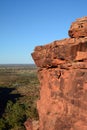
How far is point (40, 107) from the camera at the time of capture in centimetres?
2519

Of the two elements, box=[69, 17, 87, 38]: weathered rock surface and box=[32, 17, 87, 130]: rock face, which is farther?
box=[69, 17, 87, 38]: weathered rock surface

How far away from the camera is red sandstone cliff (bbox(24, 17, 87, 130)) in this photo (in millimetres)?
19062

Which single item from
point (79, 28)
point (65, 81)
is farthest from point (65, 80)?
point (79, 28)

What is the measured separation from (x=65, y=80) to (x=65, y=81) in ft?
0.28

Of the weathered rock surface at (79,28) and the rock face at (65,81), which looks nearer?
the rock face at (65,81)

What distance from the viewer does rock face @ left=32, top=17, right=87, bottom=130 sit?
19062 millimetres

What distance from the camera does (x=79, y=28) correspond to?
20.9 meters

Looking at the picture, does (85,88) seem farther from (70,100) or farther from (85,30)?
(85,30)

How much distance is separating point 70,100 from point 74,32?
5.82 meters

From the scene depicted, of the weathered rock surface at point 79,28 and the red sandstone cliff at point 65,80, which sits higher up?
the weathered rock surface at point 79,28

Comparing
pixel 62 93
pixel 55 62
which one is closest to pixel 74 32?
pixel 55 62

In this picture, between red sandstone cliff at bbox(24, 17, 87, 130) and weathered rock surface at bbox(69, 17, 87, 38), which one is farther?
weathered rock surface at bbox(69, 17, 87, 38)

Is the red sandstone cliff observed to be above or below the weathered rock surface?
below

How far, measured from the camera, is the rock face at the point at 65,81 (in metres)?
19.1
